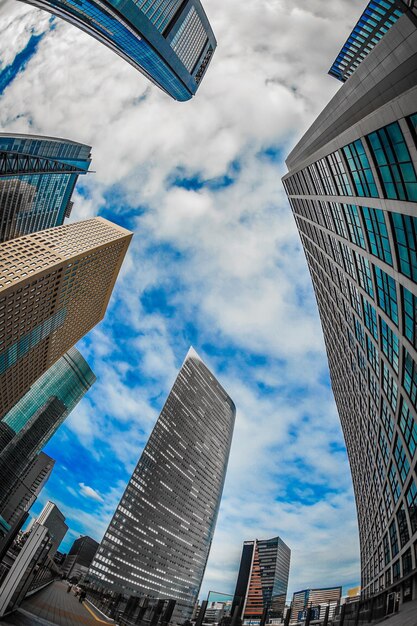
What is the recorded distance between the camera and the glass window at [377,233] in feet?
87.2

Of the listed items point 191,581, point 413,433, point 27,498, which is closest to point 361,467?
point 413,433

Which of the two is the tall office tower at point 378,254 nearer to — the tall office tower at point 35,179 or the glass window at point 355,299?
the glass window at point 355,299

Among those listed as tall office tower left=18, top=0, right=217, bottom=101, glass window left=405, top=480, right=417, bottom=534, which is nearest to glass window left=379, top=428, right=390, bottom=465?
glass window left=405, top=480, right=417, bottom=534

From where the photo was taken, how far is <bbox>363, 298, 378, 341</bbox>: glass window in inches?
1352

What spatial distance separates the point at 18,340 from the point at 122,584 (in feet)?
413

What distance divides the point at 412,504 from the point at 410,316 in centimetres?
2169

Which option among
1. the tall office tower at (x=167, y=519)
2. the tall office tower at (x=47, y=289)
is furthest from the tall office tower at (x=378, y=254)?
the tall office tower at (x=167, y=519)

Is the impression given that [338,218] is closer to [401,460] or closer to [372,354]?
[372,354]

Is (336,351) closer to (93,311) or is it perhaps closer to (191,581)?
(93,311)

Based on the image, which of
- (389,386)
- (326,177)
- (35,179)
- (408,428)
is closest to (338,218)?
(326,177)

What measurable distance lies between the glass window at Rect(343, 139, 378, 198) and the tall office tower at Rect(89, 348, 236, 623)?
6394 inches

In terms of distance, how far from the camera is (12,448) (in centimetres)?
16238

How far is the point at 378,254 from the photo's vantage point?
2895 cm

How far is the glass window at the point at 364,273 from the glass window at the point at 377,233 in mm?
2762
